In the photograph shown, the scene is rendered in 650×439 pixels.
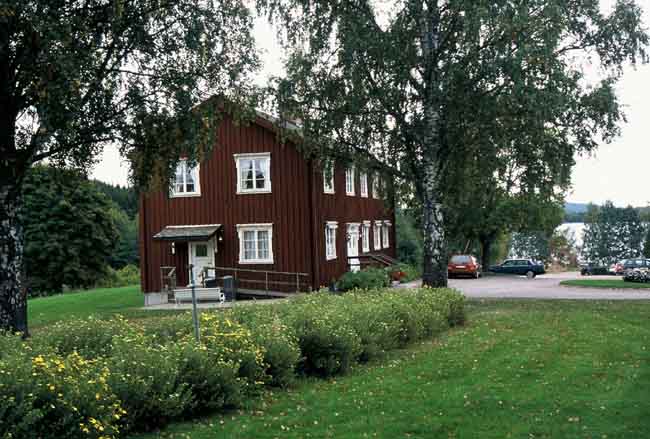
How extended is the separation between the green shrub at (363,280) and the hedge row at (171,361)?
45.1 ft

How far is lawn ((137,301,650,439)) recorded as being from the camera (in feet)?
26.2

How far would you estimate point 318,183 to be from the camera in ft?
99.1

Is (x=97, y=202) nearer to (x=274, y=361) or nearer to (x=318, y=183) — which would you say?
(x=318, y=183)

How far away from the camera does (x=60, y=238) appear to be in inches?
2090

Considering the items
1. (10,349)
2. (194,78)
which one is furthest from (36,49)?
(10,349)

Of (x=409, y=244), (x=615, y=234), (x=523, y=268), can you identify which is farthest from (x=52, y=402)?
(x=615, y=234)

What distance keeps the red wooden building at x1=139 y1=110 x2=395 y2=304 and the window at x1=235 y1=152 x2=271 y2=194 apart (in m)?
0.04

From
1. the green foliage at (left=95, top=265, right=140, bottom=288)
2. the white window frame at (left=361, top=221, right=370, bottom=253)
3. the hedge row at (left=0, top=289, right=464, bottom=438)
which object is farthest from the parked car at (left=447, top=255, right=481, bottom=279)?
the hedge row at (left=0, top=289, right=464, bottom=438)

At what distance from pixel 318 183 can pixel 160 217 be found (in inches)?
283

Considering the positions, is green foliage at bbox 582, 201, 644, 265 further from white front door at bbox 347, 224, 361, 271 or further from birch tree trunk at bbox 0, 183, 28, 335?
birch tree trunk at bbox 0, 183, 28, 335

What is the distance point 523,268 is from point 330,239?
62.8 ft

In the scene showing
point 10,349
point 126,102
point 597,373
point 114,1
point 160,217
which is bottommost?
point 597,373

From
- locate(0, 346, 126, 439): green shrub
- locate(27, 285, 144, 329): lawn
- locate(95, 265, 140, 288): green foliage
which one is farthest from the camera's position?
locate(95, 265, 140, 288): green foliage

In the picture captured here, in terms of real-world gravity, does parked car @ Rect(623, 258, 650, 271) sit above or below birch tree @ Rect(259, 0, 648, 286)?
below
